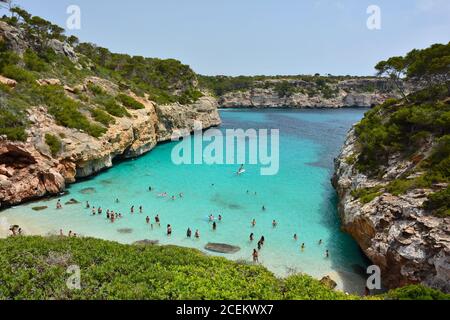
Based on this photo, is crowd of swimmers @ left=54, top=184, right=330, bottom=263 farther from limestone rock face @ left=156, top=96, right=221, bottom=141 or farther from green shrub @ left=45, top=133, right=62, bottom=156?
limestone rock face @ left=156, top=96, right=221, bottom=141

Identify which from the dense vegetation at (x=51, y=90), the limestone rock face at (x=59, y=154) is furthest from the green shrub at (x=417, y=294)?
the dense vegetation at (x=51, y=90)

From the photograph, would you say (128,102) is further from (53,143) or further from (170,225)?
(170,225)

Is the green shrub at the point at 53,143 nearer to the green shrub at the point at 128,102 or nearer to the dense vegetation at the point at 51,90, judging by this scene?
the dense vegetation at the point at 51,90

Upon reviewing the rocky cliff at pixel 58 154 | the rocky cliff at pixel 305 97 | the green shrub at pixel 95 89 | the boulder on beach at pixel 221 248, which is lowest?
the boulder on beach at pixel 221 248

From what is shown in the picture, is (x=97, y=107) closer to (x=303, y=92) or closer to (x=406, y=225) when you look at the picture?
(x=406, y=225)

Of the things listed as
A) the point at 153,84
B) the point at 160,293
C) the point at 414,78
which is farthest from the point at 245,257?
the point at 153,84

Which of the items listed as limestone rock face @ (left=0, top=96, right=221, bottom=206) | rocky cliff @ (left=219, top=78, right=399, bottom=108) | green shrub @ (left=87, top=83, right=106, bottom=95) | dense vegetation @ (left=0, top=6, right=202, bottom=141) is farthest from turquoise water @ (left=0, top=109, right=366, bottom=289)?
rocky cliff @ (left=219, top=78, right=399, bottom=108)
